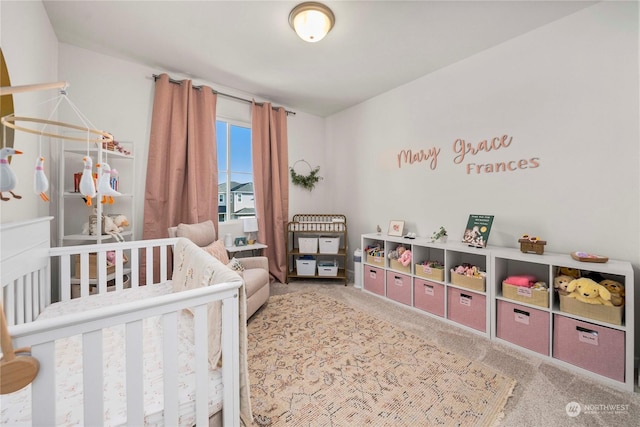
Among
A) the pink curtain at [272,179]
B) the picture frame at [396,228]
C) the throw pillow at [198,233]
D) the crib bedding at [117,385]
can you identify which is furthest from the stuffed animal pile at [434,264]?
the throw pillow at [198,233]

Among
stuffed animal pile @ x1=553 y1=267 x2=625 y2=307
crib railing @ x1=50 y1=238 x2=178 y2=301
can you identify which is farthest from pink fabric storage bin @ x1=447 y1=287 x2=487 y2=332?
crib railing @ x1=50 y1=238 x2=178 y2=301

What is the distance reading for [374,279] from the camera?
3.08m

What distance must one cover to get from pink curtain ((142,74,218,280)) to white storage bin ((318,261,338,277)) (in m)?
1.55

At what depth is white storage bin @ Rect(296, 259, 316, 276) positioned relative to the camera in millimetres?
3514

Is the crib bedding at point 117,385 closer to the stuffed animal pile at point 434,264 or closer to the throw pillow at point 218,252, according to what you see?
the throw pillow at point 218,252

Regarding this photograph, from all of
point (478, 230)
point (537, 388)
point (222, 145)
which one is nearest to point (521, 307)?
point (537, 388)

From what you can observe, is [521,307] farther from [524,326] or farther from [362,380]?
[362,380]

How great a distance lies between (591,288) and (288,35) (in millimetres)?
2866

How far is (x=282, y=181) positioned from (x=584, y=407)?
3372 mm

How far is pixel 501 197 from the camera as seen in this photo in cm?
234

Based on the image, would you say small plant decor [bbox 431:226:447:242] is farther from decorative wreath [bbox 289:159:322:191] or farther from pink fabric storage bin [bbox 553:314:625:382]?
decorative wreath [bbox 289:159:322:191]

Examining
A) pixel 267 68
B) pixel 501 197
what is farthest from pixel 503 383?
pixel 267 68

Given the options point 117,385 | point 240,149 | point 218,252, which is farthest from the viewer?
point 240,149

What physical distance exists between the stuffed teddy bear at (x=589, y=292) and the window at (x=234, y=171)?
10.8 ft
